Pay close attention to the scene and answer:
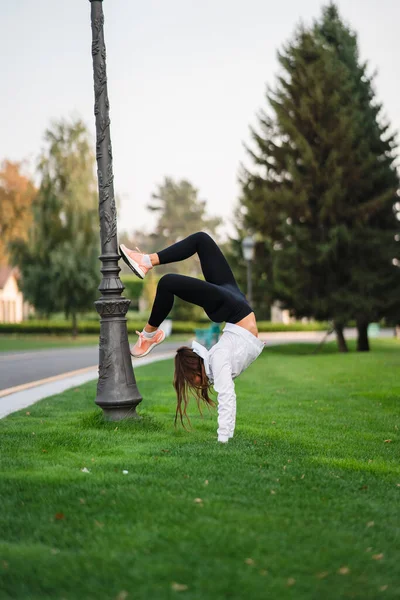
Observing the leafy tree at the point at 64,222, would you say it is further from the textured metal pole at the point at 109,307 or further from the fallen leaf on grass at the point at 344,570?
the fallen leaf on grass at the point at 344,570

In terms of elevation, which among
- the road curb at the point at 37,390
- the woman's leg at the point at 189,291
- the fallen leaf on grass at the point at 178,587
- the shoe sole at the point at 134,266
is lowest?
the fallen leaf on grass at the point at 178,587

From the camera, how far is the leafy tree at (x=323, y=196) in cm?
2697

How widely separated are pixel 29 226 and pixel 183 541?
39.9m

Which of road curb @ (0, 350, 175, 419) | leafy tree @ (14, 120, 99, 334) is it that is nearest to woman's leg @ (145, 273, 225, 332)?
road curb @ (0, 350, 175, 419)

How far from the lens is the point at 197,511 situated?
4.30 meters

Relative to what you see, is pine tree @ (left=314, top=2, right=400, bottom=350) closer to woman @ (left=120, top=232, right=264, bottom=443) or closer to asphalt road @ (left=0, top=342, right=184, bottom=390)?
asphalt road @ (left=0, top=342, right=184, bottom=390)

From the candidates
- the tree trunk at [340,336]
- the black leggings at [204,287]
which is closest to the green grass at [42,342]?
the tree trunk at [340,336]

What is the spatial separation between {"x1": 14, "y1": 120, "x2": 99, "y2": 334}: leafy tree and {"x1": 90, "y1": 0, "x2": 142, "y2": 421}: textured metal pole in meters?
33.5

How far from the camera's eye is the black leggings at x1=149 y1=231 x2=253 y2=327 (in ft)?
21.0

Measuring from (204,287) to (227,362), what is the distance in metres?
0.69

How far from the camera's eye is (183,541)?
3.78 m

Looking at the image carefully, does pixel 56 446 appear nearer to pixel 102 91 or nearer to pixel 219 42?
pixel 102 91

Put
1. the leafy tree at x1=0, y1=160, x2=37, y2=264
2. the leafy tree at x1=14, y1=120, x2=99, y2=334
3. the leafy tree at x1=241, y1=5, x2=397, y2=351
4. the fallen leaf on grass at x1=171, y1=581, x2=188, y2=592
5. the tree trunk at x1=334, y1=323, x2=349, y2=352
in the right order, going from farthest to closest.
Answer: the leafy tree at x1=0, y1=160, x2=37, y2=264
the leafy tree at x1=14, y1=120, x2=99, y2=334
the tree trunk at x1=334, y1=323, x2=349, y2=352
the leafy tree at x1=241, y1=5, x2=397, y2=351
the fallen leaf on grass at x1=171, y1=581, x2=188, y2=592

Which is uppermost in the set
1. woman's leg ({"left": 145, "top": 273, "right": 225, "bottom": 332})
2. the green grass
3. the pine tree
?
the pine tree
